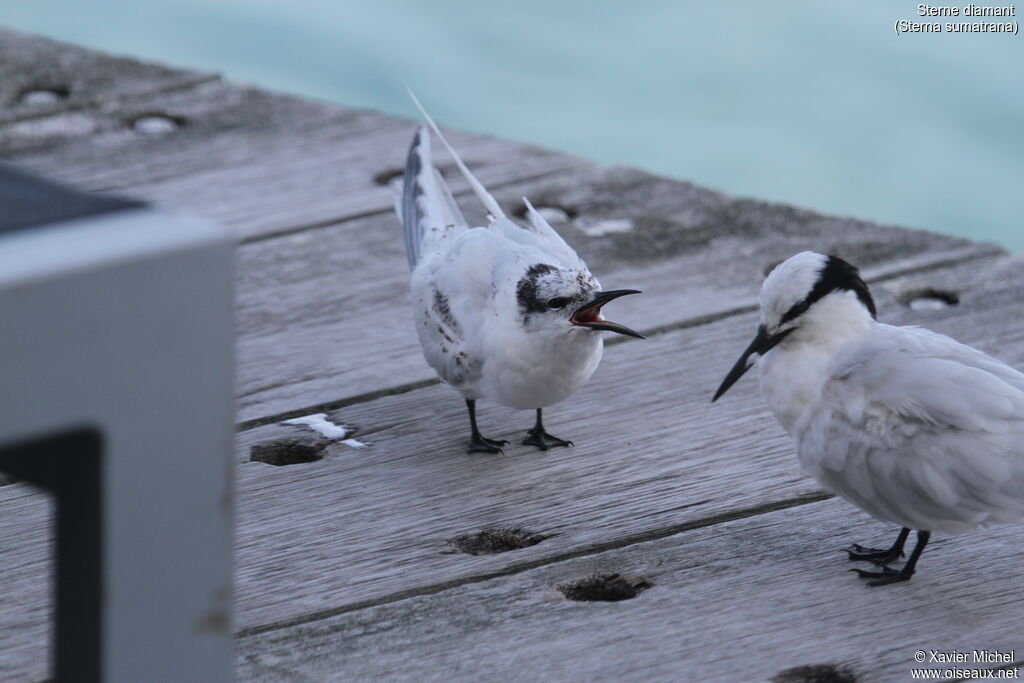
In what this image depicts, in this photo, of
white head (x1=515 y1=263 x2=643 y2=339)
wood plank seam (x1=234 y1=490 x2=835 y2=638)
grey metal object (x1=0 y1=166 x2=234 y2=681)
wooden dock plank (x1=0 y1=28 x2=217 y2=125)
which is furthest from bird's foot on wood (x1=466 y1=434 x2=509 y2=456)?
wooden dock plank (x1=0 y1=28 x2=217 y2=125)

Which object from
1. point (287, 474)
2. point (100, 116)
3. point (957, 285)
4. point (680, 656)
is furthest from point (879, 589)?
point (100, 116)

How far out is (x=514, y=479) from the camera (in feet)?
6.66

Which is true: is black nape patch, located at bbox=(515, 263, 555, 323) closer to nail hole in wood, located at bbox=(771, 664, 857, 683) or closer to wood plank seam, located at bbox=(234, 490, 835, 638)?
wood plank seam, located at bbox=(234, 490, 835, 638)

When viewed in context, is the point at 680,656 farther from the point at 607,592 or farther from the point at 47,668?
the point at 47,668

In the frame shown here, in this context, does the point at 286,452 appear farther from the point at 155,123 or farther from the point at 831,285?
the point at 155,123

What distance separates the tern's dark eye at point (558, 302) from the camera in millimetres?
2121

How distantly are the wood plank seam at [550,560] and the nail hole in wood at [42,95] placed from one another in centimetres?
216

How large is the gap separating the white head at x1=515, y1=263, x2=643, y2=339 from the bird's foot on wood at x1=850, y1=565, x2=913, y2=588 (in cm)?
53

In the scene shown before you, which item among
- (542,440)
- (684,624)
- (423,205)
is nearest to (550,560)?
(684,624)

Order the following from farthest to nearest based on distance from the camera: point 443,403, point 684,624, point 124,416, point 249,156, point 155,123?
point 155,123, point 249,156, point 443,403, point 684,624, point 124,416

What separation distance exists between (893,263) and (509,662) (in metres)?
1.45

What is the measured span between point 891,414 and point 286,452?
2.79ft

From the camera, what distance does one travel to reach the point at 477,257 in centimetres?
228

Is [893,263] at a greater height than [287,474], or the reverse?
[893,263]
